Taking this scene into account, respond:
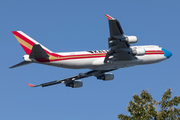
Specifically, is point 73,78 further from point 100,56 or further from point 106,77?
point 100,56

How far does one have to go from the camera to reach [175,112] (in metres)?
36.1

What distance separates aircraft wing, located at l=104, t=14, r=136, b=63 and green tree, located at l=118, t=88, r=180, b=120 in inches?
471

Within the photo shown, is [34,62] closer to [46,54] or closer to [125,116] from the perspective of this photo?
[46,54]

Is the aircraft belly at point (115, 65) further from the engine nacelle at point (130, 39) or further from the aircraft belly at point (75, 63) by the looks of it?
the engine nacelle at point (130, 39)

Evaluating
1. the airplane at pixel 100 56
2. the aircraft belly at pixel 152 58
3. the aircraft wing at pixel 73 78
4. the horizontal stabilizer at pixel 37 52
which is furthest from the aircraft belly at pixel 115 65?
the horizontal stabilizer at pixel 37 52

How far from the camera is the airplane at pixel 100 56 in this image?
164ft

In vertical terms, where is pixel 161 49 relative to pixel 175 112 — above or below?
above

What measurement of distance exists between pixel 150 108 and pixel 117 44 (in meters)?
17.2

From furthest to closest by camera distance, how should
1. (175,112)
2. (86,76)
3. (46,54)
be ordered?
1. (86,76)
2. (46,54)
3. (175,112)

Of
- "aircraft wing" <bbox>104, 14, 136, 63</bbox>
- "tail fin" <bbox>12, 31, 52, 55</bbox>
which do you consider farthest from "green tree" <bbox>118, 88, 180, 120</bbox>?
"tail fin" <bbox>12, 31, 52, 55</bbox>

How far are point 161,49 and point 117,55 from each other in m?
12.4

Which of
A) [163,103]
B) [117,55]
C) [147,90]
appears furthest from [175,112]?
[117,55]

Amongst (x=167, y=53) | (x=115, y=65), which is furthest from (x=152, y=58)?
(x=115, y=65)

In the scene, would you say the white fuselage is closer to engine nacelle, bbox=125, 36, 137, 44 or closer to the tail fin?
the tail fin
